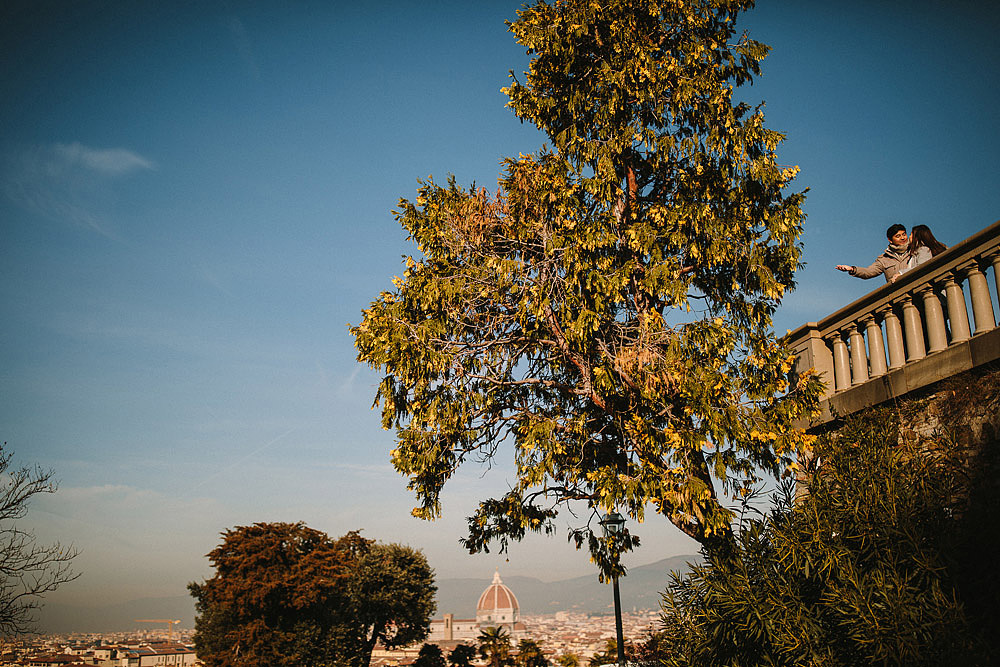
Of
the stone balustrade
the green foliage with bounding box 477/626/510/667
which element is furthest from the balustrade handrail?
the green foliage with bounding box 477/626/510/667

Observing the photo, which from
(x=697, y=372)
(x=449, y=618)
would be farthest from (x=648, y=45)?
(x=449, y=618)

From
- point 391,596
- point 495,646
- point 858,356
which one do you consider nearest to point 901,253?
point 858,356

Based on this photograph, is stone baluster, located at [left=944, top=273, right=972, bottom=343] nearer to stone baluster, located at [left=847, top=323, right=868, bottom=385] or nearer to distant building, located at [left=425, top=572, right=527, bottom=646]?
stone baluster, located at [left=847, top=323, right=868, bottom=385]

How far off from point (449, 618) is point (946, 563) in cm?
9311

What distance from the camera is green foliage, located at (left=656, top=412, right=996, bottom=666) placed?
4.84 meters

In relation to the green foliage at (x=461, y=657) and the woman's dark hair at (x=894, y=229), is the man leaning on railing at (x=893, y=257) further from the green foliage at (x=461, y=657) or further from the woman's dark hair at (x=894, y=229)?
the green foliage at (x=461, y=657)

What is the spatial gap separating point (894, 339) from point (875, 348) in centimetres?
33

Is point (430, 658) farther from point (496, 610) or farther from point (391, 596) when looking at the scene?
point (496, 610)

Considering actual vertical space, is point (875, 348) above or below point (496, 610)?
above

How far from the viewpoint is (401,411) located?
10.6 metres

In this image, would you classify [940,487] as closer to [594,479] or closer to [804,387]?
[804,387]

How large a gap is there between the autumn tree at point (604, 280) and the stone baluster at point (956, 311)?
2400mm

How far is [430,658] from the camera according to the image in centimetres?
3456

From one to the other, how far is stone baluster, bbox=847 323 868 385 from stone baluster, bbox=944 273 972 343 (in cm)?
146
